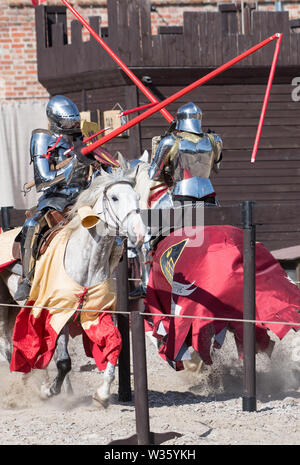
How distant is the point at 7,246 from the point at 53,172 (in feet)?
2.51

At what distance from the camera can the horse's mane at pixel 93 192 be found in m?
5.54

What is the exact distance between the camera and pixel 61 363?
592cm

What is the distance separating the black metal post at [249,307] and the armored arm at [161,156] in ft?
5.12

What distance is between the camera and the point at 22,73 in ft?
47.2

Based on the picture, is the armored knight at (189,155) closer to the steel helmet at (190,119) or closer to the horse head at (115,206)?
the steel helmet at (190,119)

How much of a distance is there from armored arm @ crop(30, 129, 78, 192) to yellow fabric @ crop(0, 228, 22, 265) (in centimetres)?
54

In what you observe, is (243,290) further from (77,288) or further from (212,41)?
(212,41)

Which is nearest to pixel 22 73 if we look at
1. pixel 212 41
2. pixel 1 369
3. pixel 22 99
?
pixel 22 99

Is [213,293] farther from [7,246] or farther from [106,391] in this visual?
[7,246]

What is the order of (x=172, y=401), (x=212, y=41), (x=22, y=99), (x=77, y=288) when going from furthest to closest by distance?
(x=22, y=99)
(x=212, y=41)
(x=172, y=401)
(x=77, y=288)

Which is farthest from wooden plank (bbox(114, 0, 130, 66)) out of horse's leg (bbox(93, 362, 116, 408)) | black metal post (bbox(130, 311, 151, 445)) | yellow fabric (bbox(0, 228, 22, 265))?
black metal post (bbox(130, 311, 151, 445))

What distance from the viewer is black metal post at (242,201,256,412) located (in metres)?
5.62

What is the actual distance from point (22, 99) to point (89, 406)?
30.3ft

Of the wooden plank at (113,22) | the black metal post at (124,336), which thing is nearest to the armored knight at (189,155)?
the black metal post at (124,336)
